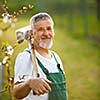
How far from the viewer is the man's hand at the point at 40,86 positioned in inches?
141

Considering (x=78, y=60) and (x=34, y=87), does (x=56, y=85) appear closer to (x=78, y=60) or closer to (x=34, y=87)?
(x=34, y=87)

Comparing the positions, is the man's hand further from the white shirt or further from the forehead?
the forehead

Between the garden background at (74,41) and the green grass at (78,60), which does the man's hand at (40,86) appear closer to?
the garden background at (74,41)

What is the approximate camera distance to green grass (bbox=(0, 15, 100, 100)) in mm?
8766

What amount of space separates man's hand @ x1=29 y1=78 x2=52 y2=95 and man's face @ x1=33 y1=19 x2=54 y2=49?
1.59ft

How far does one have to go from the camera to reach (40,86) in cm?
358

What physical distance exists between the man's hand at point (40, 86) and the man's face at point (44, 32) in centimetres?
48

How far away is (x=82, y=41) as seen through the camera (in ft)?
58.3

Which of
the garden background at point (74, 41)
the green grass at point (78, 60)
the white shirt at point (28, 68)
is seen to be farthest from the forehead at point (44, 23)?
the green grass at point (78, 60)

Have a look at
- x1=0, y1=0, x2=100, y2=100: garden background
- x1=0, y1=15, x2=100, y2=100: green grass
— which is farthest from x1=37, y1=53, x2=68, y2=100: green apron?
x1=0, y1=15, x2=100, y2=100: green grass

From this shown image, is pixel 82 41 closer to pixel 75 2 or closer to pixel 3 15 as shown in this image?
pixel 75 2

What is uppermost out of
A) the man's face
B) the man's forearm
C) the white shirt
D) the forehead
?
the forehead

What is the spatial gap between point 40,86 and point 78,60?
10276 mm

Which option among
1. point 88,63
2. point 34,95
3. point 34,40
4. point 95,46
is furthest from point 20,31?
point 95,46
